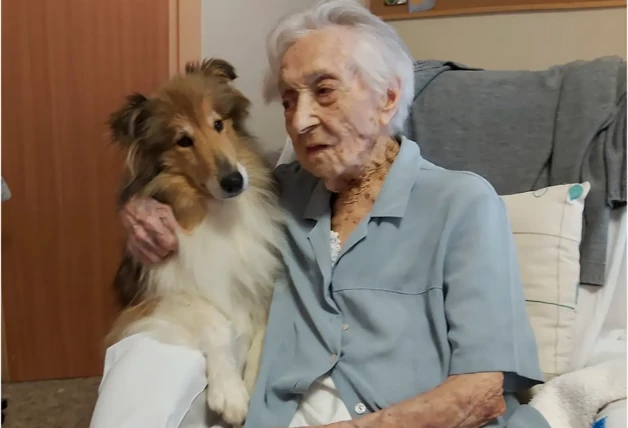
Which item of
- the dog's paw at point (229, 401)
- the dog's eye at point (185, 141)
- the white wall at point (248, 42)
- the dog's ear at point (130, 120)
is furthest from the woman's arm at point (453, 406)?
the white wall at point (248, 42)

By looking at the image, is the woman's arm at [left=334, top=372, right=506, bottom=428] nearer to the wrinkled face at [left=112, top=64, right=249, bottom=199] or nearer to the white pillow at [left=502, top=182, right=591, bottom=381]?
the white pillow at [left=502, top=182, right=591, bottom=381]

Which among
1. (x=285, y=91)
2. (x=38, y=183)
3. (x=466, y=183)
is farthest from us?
(x=38, y=183)

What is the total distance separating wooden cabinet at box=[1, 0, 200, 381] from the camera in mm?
2367

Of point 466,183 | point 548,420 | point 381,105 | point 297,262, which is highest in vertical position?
point 381,105

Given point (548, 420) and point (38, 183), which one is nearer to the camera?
point (548, 420)

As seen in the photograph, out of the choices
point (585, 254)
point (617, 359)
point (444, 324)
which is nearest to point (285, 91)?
point (444, 324)

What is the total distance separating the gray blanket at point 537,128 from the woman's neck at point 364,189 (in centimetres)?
31

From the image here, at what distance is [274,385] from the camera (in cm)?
121

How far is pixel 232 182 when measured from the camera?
1347 mm

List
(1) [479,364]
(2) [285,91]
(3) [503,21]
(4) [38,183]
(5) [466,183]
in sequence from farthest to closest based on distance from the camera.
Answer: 1. (3) [503,21]
2. (4) [38,183]
3. (2) [285,91]
4. (5) [466,183]
5. (1) [479,364]

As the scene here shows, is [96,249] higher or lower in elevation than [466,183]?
lower

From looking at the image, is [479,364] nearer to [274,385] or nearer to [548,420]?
[548,420]

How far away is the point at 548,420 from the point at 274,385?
0.55m

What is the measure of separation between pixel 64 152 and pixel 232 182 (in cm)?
141
